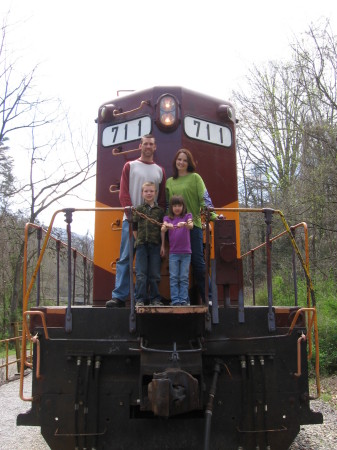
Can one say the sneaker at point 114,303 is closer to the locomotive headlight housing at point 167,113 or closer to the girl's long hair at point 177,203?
the girl's long hair at point 177,203

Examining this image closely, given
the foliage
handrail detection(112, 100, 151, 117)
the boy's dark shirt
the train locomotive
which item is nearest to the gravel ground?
the foliage

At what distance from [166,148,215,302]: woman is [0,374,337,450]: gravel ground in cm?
290

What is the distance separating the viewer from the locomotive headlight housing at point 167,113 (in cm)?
542

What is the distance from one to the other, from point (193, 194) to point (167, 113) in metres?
1.36

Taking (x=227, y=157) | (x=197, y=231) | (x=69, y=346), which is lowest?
(x=69, y=346)

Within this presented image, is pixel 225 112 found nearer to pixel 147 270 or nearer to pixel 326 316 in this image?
pixel 147 270

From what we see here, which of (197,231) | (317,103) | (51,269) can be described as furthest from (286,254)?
(51,269)

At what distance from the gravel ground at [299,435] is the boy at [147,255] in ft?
Result: 9.97

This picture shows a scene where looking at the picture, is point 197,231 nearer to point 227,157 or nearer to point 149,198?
point 149,198

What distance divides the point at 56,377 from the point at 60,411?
265mm

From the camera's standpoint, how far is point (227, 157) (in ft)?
18.9

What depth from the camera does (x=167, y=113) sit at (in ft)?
17.8

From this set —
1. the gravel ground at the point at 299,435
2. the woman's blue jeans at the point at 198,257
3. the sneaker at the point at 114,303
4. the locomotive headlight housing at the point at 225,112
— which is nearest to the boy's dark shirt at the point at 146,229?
the woman's blue jeans at the point at 198,257

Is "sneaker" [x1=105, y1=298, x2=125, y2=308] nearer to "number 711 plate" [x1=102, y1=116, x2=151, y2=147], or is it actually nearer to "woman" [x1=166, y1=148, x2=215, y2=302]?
"woman" [x1=166, y1=148, x2=215, y2=302]
